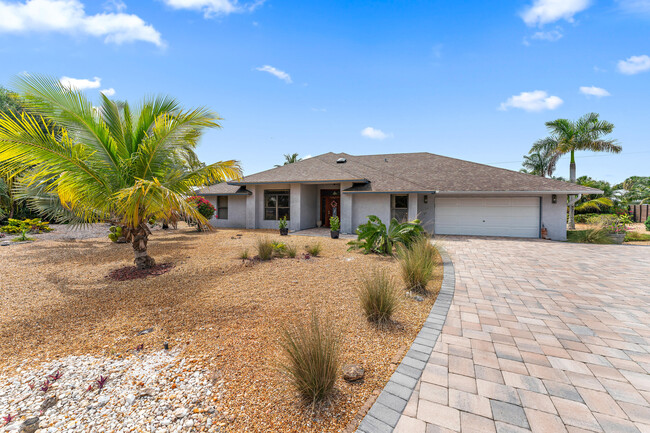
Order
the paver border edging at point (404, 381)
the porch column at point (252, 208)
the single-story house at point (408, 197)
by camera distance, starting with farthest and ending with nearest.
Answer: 1. the porch column at point (252, 208)
2. the single-story house at point (408, 197)
3. the paver border edging at point (404, 381)

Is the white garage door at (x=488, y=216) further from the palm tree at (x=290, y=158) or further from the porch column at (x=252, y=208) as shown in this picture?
the palm tree at (x=290, y=158)

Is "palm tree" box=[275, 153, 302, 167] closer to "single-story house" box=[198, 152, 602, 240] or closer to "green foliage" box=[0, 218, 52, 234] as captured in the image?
"single-story house" box=[198, 152, 602, 240]

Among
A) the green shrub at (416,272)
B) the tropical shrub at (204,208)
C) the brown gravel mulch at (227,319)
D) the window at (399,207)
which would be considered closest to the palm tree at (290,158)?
the tropical shrub at (204,208)

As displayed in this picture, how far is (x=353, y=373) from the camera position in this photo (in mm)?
2465

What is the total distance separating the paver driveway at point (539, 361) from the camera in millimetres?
2021

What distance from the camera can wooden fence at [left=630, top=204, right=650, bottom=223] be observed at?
21094mm

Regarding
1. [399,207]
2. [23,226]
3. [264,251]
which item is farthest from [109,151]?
[399,207]

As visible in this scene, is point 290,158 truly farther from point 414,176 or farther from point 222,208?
point 414,176

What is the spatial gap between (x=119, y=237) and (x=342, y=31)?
12.5 metres

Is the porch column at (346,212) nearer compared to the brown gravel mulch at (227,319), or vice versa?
the brown gravel mulch at (227,319)

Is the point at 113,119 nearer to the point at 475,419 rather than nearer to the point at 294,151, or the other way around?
the point at 475,419

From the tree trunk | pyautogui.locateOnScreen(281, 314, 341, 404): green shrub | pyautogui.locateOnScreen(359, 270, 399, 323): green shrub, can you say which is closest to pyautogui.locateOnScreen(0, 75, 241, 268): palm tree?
the tree trunk

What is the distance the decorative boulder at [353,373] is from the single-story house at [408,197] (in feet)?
32.1

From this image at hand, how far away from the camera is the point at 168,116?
6426 mm
